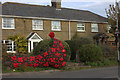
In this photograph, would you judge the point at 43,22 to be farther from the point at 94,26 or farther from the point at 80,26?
the point at 94,26

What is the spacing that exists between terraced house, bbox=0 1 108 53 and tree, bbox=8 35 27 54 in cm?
52

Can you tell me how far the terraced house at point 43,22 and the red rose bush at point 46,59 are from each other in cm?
812

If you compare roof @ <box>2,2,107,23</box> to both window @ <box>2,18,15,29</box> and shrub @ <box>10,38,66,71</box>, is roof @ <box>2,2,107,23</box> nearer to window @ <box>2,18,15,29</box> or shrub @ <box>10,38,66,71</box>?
window @ <box>2,18,15,29</box>

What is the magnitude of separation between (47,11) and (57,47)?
521 inches

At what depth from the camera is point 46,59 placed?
39.4 feet

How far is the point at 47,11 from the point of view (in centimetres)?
2456

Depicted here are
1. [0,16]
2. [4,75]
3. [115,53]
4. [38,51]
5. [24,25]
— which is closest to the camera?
[4,75]

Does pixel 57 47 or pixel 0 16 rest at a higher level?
pixel 0 16

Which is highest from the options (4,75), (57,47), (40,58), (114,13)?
(114,13)

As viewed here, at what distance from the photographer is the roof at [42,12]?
21323 mm

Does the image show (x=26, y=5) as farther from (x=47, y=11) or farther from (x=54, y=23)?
(x=54, y=23)

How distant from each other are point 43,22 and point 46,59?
35.7 feet

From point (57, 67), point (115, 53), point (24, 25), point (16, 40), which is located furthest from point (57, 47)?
point (24, 25)

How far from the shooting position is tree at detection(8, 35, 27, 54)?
64.0 feet
